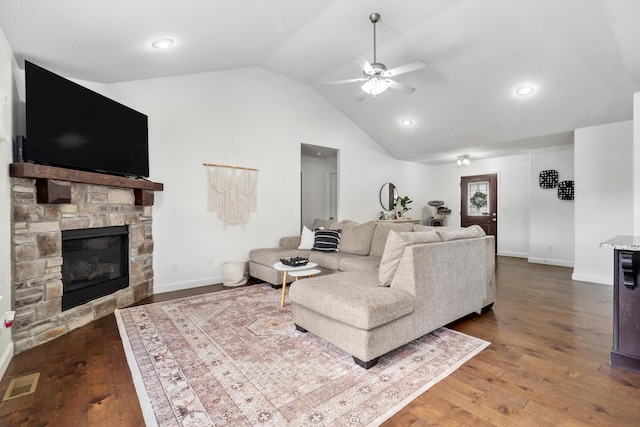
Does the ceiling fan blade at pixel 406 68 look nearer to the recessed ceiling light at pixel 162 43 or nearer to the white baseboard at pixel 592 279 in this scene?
the recessed ceiling light at pixel 162 43

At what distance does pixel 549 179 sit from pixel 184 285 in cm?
684

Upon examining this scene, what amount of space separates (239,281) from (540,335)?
3.56 m

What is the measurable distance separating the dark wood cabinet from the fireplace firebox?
4476mm

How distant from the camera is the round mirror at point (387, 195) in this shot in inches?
279

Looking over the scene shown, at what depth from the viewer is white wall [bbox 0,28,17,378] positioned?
218 centimetres

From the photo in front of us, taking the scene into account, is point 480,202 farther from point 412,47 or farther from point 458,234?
point 458,234

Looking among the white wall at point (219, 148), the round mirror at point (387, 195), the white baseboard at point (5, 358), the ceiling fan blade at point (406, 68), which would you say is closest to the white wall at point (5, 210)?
the white baseboard at point (5, 358)

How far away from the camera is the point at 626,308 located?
2158 millimetres

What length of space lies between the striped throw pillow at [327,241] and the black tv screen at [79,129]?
251 cm

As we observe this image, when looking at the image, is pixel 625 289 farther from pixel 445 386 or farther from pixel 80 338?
pixel 80 338

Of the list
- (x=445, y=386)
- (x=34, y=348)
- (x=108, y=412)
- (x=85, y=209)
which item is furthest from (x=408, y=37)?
(x=34, y=348)

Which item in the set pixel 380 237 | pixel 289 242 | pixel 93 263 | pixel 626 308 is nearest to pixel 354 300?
pixel 626 308

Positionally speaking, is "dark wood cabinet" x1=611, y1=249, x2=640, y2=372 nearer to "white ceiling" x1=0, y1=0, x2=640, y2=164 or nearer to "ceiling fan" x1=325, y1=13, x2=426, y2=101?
"white ceiling" x1=0, y1=0, x2=640, y2=164

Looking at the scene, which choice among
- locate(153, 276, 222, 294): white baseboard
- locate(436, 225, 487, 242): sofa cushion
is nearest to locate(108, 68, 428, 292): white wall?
locate(153, 276, 222, 294): white baseboard
